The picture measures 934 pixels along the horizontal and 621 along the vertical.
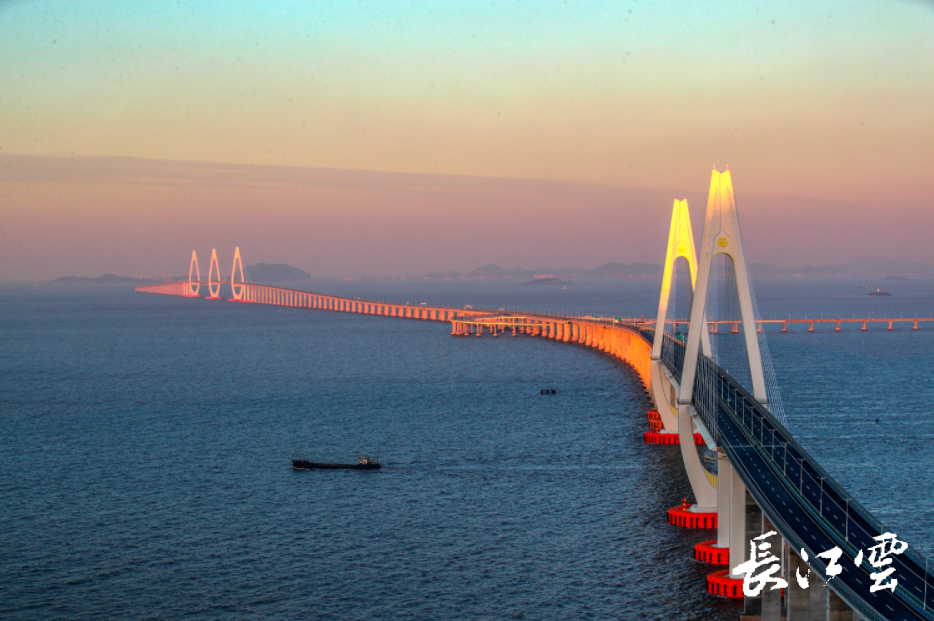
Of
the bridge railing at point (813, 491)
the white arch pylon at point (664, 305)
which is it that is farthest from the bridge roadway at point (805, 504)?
the white arch pylon at point (664, 305)

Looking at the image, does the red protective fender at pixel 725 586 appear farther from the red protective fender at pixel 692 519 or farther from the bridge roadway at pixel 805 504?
the red protective fender at pixel 692 519

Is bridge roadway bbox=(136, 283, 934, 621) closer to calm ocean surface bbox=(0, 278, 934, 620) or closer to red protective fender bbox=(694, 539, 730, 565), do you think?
red protective fender bbox=(694, 539, 730, 565)

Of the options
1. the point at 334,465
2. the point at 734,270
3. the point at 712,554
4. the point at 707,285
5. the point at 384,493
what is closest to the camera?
the point at 712,554

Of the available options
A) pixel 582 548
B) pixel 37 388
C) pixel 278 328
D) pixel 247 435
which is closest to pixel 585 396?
pixel 247 435

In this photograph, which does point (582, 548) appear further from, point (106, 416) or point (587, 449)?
point (106, 416)

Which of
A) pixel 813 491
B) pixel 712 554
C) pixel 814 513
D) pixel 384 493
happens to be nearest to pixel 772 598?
pixel 813 491

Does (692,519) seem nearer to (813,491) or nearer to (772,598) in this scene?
(772,598)
